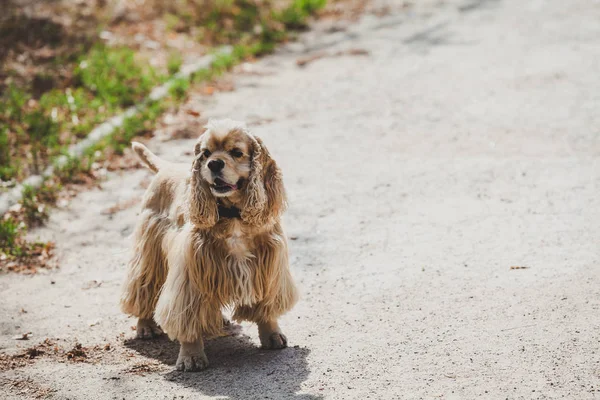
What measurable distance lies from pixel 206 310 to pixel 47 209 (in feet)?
11.9

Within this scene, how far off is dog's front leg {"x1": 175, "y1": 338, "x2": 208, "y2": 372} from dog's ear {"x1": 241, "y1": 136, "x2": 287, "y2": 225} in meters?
0.94

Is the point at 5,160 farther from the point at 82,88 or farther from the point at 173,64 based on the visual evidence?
the point at 173,64

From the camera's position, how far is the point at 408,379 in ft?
16.6

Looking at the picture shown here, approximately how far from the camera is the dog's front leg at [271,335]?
5.66 metres

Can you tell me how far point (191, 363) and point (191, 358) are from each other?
0.03 m

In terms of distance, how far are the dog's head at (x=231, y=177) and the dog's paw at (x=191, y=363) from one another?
91cm

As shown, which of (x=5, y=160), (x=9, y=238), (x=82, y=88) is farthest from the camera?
(x=82, y=88)

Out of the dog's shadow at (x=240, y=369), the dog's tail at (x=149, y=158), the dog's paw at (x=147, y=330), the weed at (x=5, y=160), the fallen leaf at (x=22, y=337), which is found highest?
the dog's tail at (x=149, y=158)

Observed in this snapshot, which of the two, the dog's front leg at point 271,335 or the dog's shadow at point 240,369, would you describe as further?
the dog's front leg at point 271,335

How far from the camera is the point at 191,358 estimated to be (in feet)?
18.0

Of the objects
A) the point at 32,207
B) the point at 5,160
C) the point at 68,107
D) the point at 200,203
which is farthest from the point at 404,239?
the point at 68,107

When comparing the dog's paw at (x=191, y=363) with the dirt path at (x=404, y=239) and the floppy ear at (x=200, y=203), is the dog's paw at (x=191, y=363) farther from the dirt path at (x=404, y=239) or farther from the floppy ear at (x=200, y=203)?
the floppy ear at (x=200, y=203)

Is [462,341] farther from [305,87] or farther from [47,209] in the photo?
[305,87]

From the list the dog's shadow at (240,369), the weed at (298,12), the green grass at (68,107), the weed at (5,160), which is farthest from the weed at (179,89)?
the dog's shadow at (240,369)
